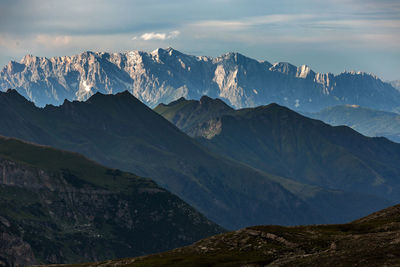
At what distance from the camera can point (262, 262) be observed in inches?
6304

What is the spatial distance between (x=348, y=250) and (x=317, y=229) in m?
45.9

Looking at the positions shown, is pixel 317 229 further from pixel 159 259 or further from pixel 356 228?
pixel 159 259

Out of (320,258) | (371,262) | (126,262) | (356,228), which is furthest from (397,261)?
(126,262)

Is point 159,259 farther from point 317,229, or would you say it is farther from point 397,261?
point 397,261

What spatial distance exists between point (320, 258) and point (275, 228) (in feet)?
169

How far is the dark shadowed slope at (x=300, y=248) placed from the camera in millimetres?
140125

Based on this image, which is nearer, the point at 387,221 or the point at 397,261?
the point at 397,261

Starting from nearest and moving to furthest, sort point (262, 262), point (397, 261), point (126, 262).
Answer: point (397, 261)
point (262, 262)
point (126, 262)

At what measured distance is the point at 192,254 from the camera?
18900 cm

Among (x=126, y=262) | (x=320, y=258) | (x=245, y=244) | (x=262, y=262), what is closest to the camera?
(x=320, y=258)

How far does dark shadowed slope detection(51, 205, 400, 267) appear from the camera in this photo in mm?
140125

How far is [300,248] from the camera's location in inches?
6663

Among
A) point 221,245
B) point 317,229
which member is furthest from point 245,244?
point 317,229

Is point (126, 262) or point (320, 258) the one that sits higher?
point (320, 258)
